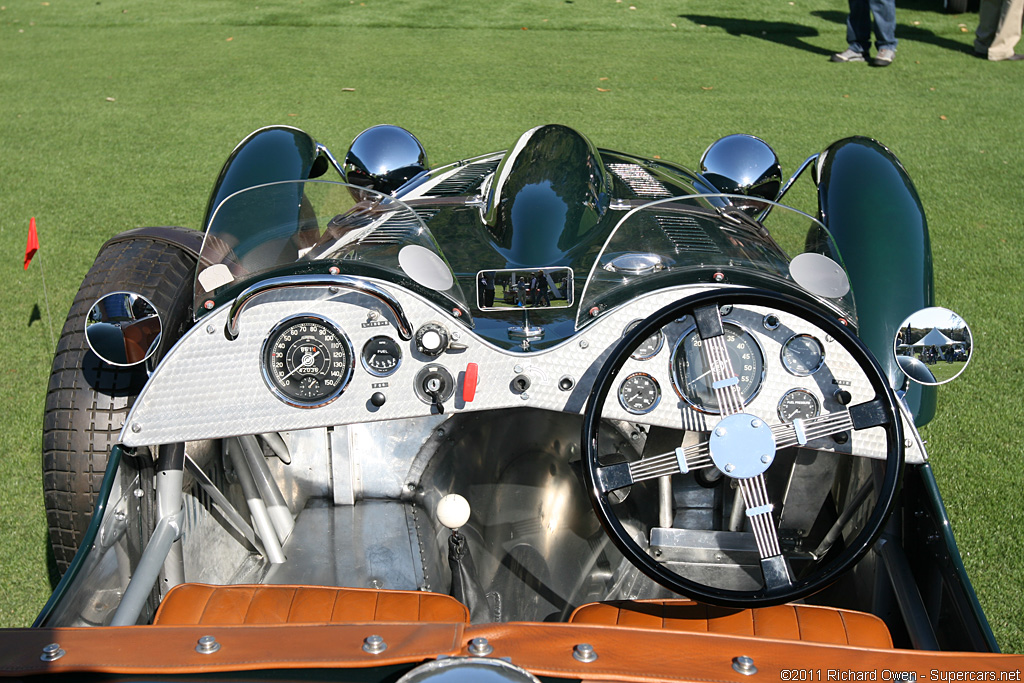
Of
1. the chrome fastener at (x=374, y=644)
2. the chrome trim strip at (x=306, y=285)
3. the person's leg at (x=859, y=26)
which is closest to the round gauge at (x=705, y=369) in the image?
the chrome trim strip at (x=306, y=285)

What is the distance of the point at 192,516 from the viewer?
7.95ft

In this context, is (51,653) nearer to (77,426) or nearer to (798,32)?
(77,426)

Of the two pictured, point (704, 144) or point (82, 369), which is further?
point (704, 144)

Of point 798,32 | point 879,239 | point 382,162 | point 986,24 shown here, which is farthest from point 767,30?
point 879,239

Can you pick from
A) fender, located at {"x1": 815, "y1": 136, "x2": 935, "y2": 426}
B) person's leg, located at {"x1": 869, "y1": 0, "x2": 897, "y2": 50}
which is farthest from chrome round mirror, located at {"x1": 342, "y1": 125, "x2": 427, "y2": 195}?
person's leg, located at {"x1": 869, "y1": 0, "x2": 897, "y2": 50}

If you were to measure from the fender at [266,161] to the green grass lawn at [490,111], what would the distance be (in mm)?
1200

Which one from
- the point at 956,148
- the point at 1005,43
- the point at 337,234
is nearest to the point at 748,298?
the point at 337,234

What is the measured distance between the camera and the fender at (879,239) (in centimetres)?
282

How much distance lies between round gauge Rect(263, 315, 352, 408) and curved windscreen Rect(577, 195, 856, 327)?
605 mm

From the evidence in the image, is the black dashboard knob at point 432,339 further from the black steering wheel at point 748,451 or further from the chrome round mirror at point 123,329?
the chrome round mirror at point 123,329

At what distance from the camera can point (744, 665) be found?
1.46 m

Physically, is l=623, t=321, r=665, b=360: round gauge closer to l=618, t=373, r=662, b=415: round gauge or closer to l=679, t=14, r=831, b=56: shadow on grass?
l=618, t=373, r=662, b=415: round gauge

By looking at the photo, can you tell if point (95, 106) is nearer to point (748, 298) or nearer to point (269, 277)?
point (269, 277)

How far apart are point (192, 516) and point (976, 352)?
134 inches
